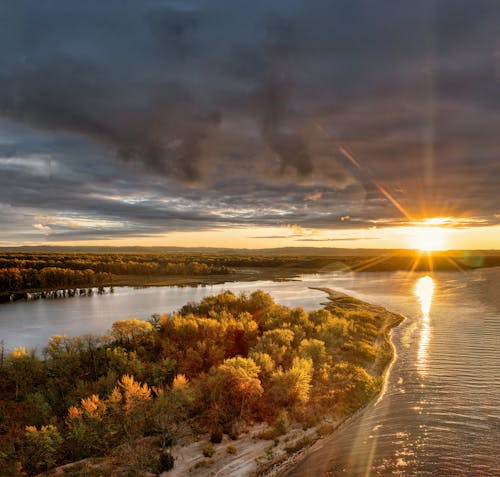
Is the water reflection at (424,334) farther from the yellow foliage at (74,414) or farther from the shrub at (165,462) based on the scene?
the yellow foliage at (74,414)

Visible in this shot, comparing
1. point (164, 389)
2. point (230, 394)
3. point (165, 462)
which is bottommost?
point (165, 462)

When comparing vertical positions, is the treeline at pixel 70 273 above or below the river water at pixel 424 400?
above

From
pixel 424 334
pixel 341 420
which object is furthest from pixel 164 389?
pixel 424 334

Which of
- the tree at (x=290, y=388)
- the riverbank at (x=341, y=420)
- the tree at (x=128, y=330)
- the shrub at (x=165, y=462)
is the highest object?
the tree at (x=128, y=330)

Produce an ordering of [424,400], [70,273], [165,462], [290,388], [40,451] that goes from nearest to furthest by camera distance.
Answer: [165,462], [40,451], [290,388], [424,400], [70,273]

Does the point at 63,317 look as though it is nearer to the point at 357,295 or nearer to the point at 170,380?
the point at 170,380

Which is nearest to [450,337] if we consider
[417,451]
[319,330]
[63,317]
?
[319,330]

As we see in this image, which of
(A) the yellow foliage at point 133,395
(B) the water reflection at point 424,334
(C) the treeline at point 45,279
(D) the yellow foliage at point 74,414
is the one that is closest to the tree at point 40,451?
(D) the yellow foliage at point 74,414

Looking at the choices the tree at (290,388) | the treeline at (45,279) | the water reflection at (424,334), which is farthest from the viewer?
the treeline at (45,279)

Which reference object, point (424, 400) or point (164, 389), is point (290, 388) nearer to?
point (164, 389)

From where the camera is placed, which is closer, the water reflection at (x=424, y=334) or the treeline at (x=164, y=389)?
the treeline at (x=164, y=389)
